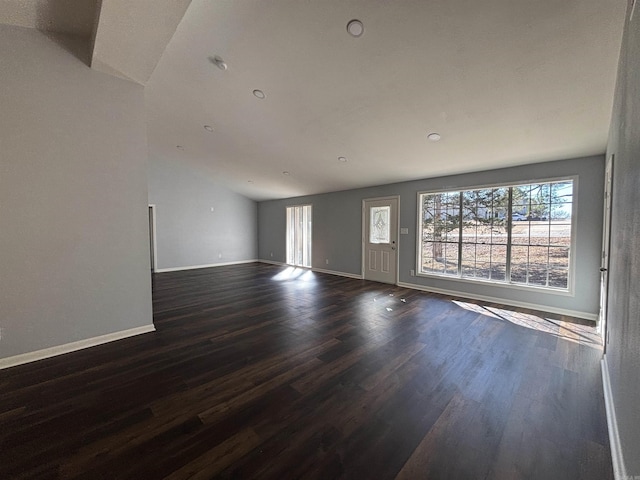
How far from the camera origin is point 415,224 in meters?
5.39

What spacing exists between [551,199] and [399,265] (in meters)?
2.77

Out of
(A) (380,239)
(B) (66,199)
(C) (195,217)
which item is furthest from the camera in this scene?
(C) (195,217)

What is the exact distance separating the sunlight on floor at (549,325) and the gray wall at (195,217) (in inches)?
287

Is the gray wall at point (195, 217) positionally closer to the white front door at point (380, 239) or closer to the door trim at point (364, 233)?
the door trim at point (364, 233)

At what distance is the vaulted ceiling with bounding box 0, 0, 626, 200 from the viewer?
2.02 m

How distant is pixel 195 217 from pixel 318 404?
7566 millimetres

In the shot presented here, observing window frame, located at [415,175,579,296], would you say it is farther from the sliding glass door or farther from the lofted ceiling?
the sliding glass door

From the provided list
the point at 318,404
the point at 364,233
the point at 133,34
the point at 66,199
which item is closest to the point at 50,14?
the point at 133,34

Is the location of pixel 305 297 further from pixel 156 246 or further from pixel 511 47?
pixel 156 246

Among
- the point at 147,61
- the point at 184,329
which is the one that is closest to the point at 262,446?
the point at 184,329

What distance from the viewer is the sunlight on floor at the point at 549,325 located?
2902 mm

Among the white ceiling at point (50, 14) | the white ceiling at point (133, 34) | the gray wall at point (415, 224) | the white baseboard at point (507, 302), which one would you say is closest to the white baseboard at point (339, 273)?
the gray wall at point (415, 224)

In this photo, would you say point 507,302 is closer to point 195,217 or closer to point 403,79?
point 403,79

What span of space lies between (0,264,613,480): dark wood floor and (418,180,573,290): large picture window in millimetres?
1028
